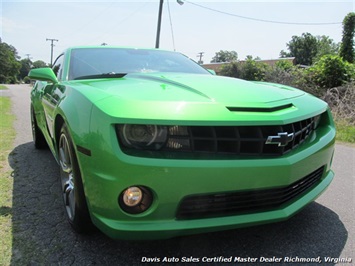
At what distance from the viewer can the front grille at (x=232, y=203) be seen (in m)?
1.73

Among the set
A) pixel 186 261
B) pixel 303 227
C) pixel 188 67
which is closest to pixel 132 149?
pixel 186 261

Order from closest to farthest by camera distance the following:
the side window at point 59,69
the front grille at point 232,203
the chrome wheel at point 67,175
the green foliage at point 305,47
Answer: the front grille at point 232,203 < the chrome wheel at point 67,175 < the side window at point 59,69 < the green foliage at point 305,47

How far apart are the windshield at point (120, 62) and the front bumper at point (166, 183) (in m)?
1.31

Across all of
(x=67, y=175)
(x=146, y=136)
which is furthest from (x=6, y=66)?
(x=146, y=136)

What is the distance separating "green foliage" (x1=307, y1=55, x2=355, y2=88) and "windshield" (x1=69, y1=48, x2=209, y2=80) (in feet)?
26.0

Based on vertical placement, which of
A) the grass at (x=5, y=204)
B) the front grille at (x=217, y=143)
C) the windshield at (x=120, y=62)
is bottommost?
the grass at (x=5, y=204)

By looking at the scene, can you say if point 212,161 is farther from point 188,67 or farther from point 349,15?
point 349,15

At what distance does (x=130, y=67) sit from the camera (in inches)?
121

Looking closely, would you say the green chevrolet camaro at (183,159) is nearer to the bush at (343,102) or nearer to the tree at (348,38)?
the bush at (343,102)

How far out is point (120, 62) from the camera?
10.3ft

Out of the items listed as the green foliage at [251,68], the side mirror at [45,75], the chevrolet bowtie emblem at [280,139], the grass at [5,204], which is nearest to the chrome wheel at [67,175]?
the grass at [5,204]

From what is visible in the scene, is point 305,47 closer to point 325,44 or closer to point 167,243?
point 325,44

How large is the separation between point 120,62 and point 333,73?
8863 millimetres

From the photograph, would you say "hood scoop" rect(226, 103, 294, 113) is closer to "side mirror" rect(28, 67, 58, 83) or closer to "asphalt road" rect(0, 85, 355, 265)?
"asphalt road" rect(0, 85, 355, 265)
